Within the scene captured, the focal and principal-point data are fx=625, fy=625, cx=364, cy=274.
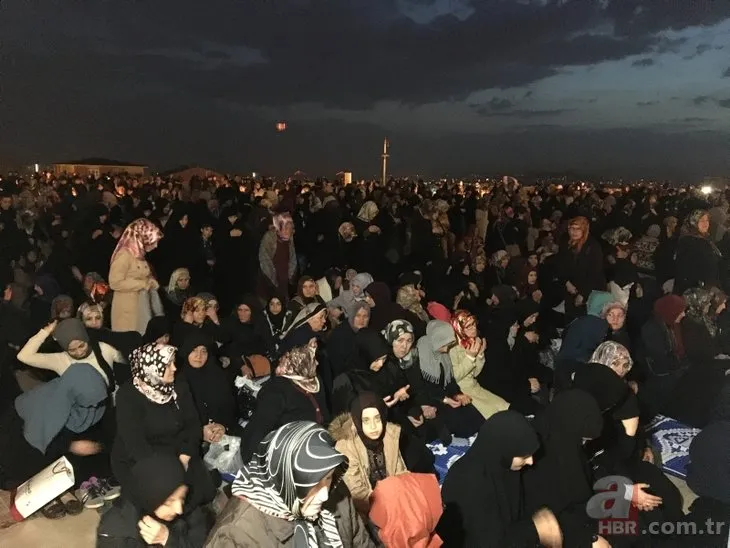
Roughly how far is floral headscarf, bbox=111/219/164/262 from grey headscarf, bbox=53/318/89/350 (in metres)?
1.39

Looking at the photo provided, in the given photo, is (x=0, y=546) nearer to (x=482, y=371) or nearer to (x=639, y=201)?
(x=482, y=371)

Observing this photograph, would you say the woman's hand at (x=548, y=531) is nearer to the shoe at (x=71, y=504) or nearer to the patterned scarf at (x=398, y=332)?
the patterned scarf at (x=398, y=332)

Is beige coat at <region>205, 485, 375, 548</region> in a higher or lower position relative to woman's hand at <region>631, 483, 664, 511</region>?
higher

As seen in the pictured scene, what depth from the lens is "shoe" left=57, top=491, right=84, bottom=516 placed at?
3768mm

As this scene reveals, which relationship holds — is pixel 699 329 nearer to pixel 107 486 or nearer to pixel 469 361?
pixel 469 361

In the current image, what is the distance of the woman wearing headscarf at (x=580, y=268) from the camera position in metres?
6.57

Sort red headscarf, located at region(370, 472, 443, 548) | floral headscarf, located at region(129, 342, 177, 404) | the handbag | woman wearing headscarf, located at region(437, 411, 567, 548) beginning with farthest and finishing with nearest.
Result: 1. the handbag
2. floral headscarf, located at region(129, 342, 177, 404)
3. woman wearing headscarf, located at region(437, 411, 567, 548)
4. red headscarf, located at region(370, 472, 443, 548)

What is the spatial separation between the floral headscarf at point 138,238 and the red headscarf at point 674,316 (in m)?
4.46

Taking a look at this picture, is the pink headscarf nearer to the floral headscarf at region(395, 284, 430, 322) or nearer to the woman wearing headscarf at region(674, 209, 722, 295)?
the floral headscarf at region(395, 284, 430, 322)

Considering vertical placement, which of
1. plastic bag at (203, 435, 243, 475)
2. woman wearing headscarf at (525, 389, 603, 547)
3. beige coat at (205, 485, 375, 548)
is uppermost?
beige coat at (205, 485, 375, 548)

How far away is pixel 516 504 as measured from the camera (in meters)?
3.00

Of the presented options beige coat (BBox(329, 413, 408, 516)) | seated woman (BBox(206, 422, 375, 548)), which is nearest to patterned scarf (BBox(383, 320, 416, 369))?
beige coat (BBox(329, 413, 408, 516))

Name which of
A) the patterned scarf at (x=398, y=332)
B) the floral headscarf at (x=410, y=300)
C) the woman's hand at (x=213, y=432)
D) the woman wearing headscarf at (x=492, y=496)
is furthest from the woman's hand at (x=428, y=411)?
the woman wearing headscarf at (x=492, y=496)

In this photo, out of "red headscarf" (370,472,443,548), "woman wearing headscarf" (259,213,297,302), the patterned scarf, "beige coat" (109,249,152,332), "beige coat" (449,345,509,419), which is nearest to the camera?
"red headscarf" (370,472,443,548)
